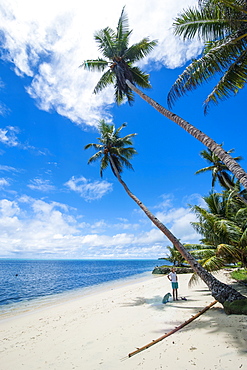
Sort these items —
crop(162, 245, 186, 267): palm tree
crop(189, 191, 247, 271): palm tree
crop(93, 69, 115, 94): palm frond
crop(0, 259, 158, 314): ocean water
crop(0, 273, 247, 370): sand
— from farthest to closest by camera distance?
crop(162, 245, 186, 267): palm tree < crop(0, 259, 158, 314): ocean water < crop(93, 69, 115, 94): palm frond < crop(189, 191, 247, 271): palm tree < crop(0, 273, 247, 370): sand

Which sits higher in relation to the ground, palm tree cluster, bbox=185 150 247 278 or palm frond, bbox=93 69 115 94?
palm frond, bbox=93 69 115 94

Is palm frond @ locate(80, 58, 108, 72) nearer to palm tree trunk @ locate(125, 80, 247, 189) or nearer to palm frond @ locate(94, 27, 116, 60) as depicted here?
palm frond @ locate(94, 27, 116, 60)

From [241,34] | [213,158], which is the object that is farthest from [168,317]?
[213,158]

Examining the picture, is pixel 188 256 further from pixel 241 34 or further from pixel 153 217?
pixel 241 34

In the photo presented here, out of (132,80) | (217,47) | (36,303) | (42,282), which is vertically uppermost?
(132,80)

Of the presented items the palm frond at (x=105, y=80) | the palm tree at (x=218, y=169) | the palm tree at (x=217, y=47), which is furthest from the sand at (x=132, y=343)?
the palm tree at (x=218, y=169)

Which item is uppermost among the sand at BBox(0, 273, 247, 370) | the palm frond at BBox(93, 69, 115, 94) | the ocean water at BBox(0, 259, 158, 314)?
the palm frond at BBox(93, 69, 115, 94)

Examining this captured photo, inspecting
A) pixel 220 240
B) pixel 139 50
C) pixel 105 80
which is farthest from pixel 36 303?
pixel 139 50

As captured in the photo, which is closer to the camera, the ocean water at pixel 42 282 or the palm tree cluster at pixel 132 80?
the palm tree cluster at pixel 132 80

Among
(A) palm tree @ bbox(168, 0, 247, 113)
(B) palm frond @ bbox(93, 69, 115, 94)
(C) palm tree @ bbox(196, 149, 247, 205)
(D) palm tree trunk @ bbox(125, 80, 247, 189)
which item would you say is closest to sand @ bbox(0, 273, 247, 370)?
(D) palm tree trunk @ bbox(125, 80, 247, 189)

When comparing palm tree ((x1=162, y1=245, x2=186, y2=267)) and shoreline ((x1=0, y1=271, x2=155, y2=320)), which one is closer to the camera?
shoreline ((x1=0, y1=271, x2=155, y2=320))

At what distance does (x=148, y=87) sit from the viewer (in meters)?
13.0

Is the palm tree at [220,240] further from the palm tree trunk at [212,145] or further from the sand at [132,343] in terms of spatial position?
the palm tree trunk at [212,145]

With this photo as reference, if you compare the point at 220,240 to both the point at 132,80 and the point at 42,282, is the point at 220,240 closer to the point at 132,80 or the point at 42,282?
the point at 132,80
